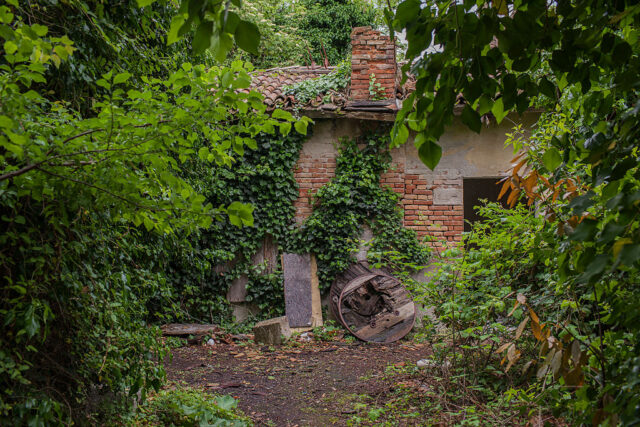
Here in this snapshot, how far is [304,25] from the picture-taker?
1636cm

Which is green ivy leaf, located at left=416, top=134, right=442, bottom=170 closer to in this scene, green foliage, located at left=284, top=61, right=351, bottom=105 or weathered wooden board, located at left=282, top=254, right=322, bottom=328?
weathered wooden board, located at left=282, top=254, right=322, bottom=328

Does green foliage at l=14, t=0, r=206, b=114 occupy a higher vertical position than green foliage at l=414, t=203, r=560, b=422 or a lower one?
higher

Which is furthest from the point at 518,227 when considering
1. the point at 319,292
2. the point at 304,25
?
the point at 304,25


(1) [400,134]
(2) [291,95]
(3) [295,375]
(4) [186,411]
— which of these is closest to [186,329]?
(3) [295,375]

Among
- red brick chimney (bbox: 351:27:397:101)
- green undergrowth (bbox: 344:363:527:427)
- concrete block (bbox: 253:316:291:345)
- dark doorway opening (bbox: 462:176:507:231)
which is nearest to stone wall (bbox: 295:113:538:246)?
red brick chimney (bbox: 351:27:397:101)

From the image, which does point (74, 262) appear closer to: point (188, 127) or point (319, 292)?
point (188, 127)

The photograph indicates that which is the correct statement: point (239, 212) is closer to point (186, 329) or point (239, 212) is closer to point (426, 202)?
point (186, 329)

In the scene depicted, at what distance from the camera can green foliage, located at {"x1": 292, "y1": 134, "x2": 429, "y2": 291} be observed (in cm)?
770

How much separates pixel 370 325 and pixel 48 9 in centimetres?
585

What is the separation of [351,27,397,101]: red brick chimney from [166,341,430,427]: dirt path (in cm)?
418

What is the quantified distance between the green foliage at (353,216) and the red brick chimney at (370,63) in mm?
823

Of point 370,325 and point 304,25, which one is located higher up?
point 304,25

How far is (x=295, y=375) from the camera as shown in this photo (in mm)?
5602

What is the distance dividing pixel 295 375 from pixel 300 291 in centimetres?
212
